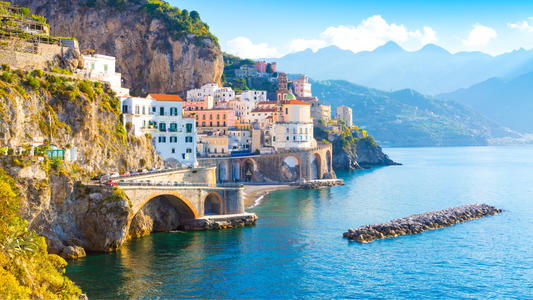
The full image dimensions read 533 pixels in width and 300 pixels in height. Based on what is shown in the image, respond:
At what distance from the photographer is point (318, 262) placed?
153 ft

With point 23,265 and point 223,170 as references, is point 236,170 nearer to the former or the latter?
point 223,170

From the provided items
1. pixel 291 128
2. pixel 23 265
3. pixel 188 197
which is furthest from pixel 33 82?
pixel 291 128

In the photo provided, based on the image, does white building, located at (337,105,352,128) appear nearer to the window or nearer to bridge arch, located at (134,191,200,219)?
the window

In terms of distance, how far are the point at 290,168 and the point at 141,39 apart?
6495 centimetres

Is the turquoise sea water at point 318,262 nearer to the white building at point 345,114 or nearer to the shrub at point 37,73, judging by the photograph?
the shrub at point 37,73

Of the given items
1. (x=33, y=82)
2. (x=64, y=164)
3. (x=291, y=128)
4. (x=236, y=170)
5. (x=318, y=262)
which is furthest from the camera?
(x=291, y=128)

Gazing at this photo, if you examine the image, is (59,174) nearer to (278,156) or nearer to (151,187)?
(151,187)

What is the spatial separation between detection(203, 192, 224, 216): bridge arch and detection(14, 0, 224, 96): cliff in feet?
Answer: 267

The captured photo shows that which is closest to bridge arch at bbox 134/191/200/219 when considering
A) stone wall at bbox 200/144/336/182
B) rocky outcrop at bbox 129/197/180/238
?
rocky outcrop at bbox 129/197/180/238

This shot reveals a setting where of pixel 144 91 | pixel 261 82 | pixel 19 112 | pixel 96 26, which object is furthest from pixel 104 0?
pixel 19 112

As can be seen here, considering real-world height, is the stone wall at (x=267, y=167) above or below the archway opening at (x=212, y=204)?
above

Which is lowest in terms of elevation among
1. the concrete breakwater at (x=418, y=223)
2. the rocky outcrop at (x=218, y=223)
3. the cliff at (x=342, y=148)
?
the concrete breakwater at (x=418, y=223)

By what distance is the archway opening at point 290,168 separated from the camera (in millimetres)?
110125

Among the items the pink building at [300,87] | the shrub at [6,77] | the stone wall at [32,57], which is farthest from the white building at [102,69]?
the pink building at [300,87]
